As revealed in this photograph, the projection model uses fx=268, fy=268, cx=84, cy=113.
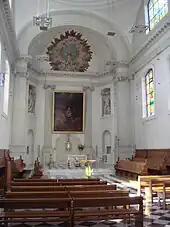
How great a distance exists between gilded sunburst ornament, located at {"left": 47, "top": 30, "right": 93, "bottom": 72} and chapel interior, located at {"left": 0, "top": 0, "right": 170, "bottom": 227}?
74 millimetres

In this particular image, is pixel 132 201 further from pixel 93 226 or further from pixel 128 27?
pixel 128 27

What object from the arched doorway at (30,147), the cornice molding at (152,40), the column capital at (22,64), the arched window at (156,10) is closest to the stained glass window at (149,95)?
the cornice molding at (152,40)

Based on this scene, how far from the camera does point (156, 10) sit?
49.7 feet

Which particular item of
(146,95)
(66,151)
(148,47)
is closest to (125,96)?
(146,95)

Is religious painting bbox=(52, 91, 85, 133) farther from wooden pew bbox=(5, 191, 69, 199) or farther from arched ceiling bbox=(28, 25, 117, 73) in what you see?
wooden pew bbox=(5, 191, 69, 199)

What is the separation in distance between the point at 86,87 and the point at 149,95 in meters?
5.78

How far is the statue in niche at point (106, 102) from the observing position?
19812 millimetres

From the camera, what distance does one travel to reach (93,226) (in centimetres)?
466

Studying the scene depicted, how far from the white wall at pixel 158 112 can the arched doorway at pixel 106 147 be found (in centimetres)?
280

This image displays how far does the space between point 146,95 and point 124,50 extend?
400 centimetres

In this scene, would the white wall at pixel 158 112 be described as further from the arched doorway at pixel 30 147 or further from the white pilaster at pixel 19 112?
the arched doorway at pixel 30 147

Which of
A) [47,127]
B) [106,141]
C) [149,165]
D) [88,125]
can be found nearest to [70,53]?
[88,125]

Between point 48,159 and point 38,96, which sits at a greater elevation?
point 38,96

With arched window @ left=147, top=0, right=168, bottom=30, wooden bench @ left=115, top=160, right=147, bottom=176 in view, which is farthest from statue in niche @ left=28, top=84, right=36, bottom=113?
arched window @ left=147, top=0, right=168, bottom=30
